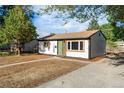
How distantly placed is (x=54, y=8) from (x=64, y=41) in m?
11.2

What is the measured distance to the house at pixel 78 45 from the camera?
68.9 feet

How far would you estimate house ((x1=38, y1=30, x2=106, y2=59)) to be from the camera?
2102 centimetres

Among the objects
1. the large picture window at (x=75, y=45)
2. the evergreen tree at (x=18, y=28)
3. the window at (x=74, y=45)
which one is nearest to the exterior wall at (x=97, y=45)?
the large picture window at (x=75, y=45)

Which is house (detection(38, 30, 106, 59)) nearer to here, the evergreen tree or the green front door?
the green front door

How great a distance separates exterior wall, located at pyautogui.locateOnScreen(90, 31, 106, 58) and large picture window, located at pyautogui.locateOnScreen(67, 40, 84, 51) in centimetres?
109

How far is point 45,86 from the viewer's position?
916 centimetres

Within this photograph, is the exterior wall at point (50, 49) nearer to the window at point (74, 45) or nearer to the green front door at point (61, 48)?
the green front door at point (61, 48)

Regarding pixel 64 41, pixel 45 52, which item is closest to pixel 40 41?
pixel 45 52

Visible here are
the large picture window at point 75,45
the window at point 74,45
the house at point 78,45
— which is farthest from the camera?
the window at point 74,45

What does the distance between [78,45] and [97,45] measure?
2727mm

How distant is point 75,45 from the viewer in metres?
22.1

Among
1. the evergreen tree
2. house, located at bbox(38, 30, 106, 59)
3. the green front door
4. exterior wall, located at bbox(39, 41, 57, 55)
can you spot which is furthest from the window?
the evergreen tree

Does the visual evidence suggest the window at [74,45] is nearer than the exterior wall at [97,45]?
No
